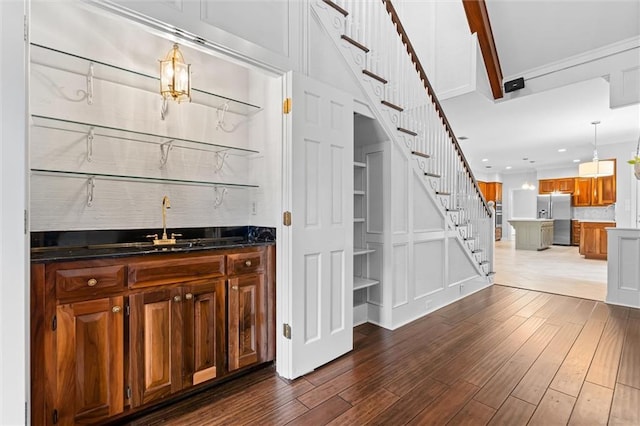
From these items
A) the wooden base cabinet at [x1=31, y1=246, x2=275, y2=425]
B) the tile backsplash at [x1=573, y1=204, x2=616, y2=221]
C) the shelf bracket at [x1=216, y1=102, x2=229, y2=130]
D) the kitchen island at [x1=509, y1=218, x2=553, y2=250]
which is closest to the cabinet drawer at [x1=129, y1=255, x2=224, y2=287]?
the wooden base cabinet at [x1=31, y1=246, x2=275, y2=425]

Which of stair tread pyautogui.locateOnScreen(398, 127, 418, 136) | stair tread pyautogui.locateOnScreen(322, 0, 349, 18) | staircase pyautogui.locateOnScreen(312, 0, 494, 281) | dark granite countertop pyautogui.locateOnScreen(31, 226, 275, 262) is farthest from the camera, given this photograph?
stair tread pyautogui.locateOnScreen(398, 127, 418, 136)

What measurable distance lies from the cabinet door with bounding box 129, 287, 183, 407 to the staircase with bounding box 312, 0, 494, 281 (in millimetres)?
2303

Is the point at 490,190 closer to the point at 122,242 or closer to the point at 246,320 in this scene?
the point at 246,320

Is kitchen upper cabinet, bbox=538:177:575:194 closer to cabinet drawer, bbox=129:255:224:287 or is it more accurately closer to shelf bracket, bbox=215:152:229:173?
shelf bracket, bbox=215:152:229:173

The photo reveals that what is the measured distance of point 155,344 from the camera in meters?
1.74

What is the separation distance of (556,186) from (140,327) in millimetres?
12321

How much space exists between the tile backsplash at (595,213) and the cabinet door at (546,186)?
2.92 feet

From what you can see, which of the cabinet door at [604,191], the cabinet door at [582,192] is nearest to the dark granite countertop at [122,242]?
the cabinet door at [604,191]

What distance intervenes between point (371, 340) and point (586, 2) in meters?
4.57

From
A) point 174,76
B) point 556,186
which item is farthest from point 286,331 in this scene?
point 556,186

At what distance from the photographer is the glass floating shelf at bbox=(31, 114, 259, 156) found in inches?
72.0

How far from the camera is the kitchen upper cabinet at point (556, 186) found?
9914 mm

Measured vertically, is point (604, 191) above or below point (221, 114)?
below

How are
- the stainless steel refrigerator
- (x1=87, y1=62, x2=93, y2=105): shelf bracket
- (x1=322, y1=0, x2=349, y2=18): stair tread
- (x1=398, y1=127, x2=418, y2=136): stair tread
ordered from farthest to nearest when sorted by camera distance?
the stainless steel refrigerator < (x1=398, y1=127, x2=418, y2=136): stair tread < (x1=322, y1=0, x2=349, y2=18): stair tread < (x1=87, y1=62, x2=93, y2=105): shelf bracket
